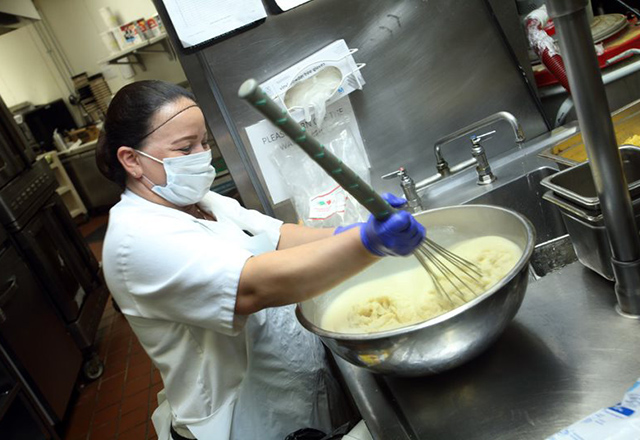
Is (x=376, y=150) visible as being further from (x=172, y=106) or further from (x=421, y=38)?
(x=172, y=106)

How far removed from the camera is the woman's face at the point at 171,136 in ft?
3.88

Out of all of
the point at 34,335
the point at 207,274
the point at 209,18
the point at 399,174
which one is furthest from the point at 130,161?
the point at 34,335

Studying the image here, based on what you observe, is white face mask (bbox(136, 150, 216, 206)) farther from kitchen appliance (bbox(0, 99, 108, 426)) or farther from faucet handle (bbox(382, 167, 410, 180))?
kitchen appliance (bbox(0, 99, 108, 426))

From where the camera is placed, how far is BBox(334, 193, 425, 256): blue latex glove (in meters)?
0.79

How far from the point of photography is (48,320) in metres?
3.05

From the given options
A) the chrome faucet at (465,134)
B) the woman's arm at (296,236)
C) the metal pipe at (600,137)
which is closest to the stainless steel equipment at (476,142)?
the chrome faucet at (465,134)

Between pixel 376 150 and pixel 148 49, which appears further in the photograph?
pixel 148 49

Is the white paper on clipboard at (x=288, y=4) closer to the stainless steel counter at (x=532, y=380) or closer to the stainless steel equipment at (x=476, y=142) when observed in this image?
the stainless steel equipment at (x=476, y=142)

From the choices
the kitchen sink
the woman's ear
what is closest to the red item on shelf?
the kitchen sink

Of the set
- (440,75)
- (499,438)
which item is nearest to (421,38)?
(440,75)

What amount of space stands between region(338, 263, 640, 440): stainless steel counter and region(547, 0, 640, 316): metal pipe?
101mm

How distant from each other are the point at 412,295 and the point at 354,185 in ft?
1.37

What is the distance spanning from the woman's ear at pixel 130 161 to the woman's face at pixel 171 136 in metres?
0.01

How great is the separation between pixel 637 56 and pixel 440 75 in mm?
722
